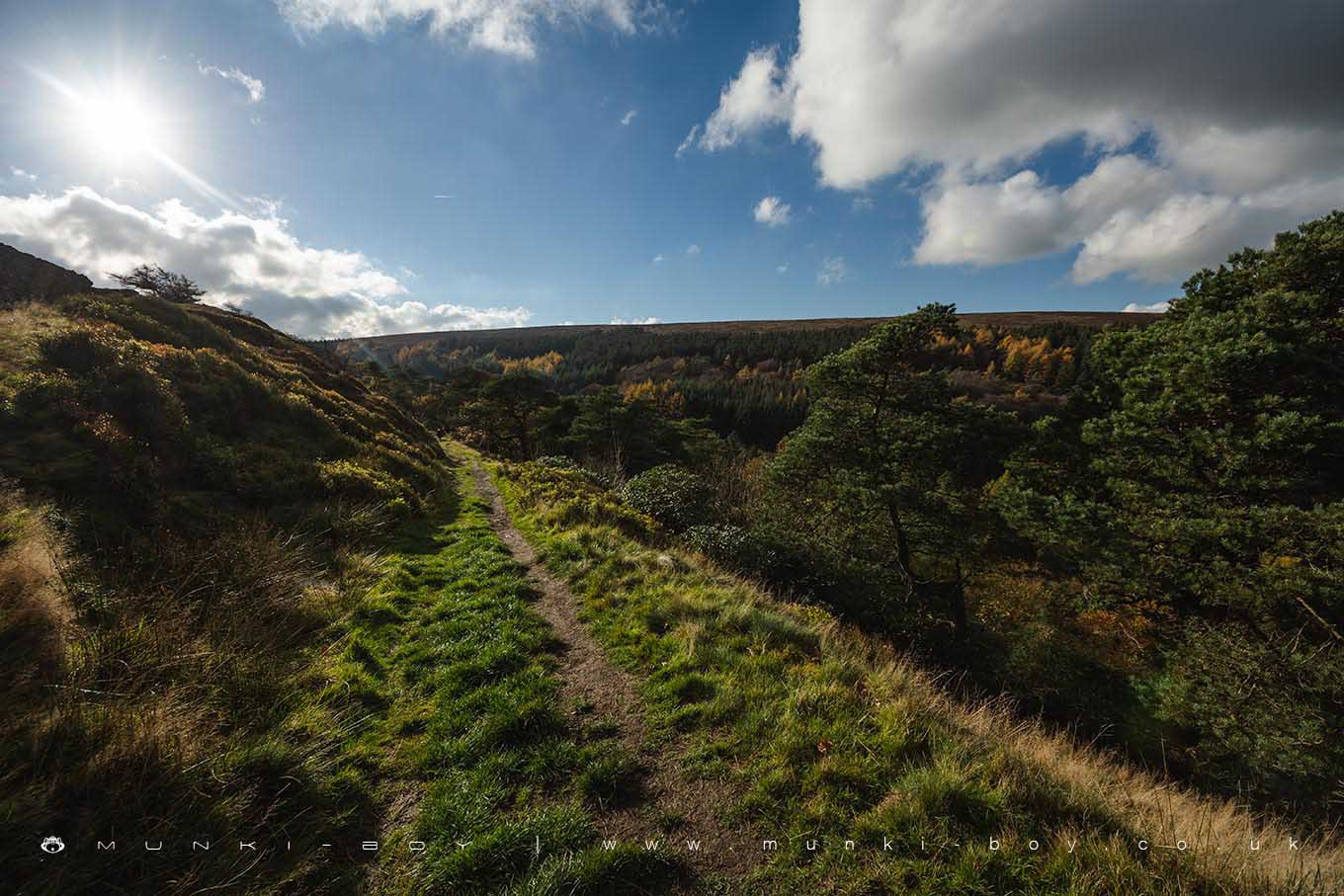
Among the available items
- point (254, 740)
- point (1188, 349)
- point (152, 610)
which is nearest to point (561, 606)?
point (254, 740)

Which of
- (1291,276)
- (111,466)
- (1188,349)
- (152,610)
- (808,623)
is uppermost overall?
(1291,276)

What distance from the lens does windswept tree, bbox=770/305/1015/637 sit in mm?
14266

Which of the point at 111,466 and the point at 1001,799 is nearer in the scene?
the point at 1001,799

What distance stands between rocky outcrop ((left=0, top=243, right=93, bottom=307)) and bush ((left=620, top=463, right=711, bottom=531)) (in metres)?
27.5

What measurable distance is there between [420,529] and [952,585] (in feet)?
69.1

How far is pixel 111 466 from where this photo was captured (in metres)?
9.15

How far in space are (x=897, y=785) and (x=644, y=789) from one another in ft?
7.25

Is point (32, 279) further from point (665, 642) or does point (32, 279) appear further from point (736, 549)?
point (665, 642)

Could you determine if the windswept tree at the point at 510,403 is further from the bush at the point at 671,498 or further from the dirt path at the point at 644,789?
the dirt path at the point at 644,789

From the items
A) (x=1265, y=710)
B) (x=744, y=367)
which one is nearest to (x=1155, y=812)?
(x=1265, y=710)

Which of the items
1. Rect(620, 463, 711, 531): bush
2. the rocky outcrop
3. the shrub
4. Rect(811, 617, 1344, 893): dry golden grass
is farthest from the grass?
the rocky outcrop

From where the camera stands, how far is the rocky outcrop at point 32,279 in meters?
19.5

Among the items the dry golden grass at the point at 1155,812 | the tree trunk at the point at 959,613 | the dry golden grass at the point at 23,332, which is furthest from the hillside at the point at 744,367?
the dry golden grass at the point at 23,332

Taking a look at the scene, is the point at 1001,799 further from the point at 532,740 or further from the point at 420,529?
the point at 420,529
